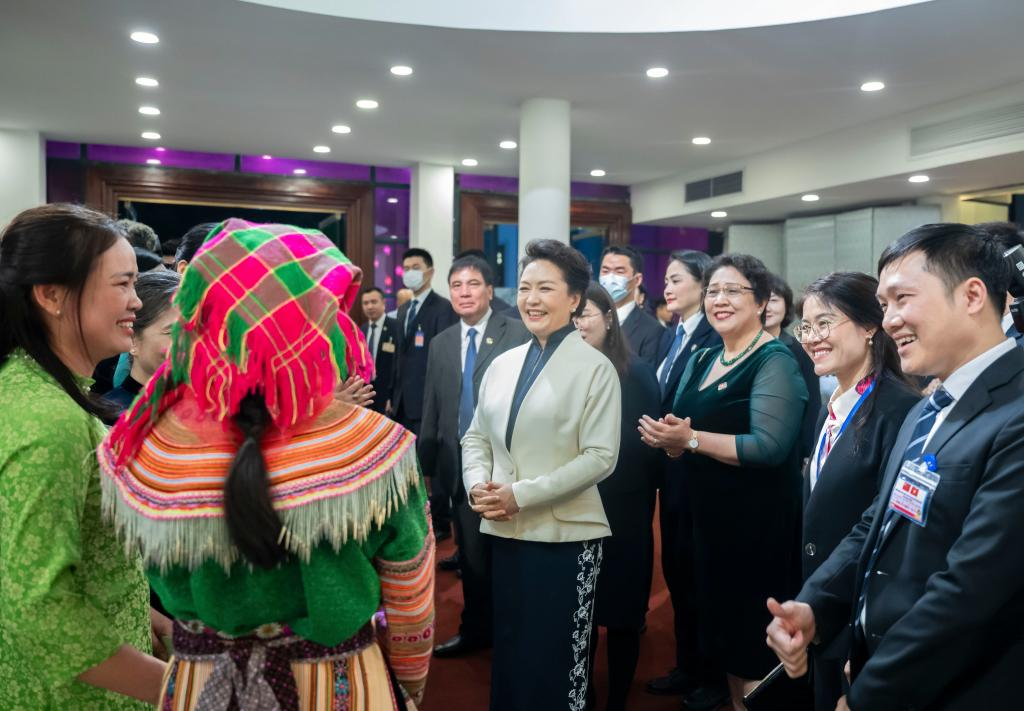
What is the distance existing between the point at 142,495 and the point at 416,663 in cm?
52

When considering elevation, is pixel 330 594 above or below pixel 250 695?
above

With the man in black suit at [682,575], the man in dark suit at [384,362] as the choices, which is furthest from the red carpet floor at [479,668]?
the man in dark suit at [384,362]

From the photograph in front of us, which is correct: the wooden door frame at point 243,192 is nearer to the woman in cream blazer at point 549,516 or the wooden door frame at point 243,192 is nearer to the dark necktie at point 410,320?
the dark necktie at point 410,320

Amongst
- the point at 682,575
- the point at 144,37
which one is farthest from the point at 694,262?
the point at 144,37

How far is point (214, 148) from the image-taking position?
9039 millimetres

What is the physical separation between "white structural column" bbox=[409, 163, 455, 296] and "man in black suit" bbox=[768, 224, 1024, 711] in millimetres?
8381

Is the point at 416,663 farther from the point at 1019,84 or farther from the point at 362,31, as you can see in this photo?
the point at 1019,84

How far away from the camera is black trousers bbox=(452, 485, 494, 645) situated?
328 cm

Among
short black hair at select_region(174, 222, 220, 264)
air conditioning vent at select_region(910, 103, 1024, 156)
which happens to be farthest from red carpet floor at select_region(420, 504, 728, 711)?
air conditioning vent at select_region(910, 103, 1024, 156)

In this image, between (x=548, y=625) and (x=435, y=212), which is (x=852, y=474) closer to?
(x=548, y=625)

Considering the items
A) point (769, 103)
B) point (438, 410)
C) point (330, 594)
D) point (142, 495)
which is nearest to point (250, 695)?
point (330, 594)

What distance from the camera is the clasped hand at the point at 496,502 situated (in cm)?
222

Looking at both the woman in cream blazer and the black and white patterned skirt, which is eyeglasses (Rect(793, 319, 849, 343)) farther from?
the black and white patterned skirt

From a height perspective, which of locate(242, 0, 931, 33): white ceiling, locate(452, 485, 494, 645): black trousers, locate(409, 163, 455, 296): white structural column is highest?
locate(242, 0, 931, 33): white ceiling
